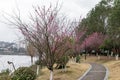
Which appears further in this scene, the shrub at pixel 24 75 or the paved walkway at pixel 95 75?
the paved walkway at pixel 95 75

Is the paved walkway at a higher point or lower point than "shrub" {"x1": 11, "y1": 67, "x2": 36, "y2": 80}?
lower

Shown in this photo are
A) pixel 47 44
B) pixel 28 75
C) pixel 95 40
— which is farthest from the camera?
pixel 95 40

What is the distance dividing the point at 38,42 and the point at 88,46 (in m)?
58.9

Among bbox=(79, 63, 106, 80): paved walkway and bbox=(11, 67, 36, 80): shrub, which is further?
bbox=(79, 63, 106, 80): paved walkway

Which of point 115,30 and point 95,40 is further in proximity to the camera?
point 95,40

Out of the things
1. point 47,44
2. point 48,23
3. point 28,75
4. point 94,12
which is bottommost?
point 28,75

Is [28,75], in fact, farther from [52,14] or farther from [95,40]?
[95,40]

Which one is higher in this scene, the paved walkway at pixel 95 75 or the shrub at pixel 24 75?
the shrub at pixel 24 75

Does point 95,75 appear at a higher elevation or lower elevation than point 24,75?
lower

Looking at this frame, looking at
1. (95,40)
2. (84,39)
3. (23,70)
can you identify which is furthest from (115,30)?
(23,70)

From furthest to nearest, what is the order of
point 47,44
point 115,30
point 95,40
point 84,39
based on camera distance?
point 84,39
point 95,40
point 115,30
point 47,44

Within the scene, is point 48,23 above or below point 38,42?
above

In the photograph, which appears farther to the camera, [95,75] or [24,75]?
[95,75]

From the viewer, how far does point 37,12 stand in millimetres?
19125
